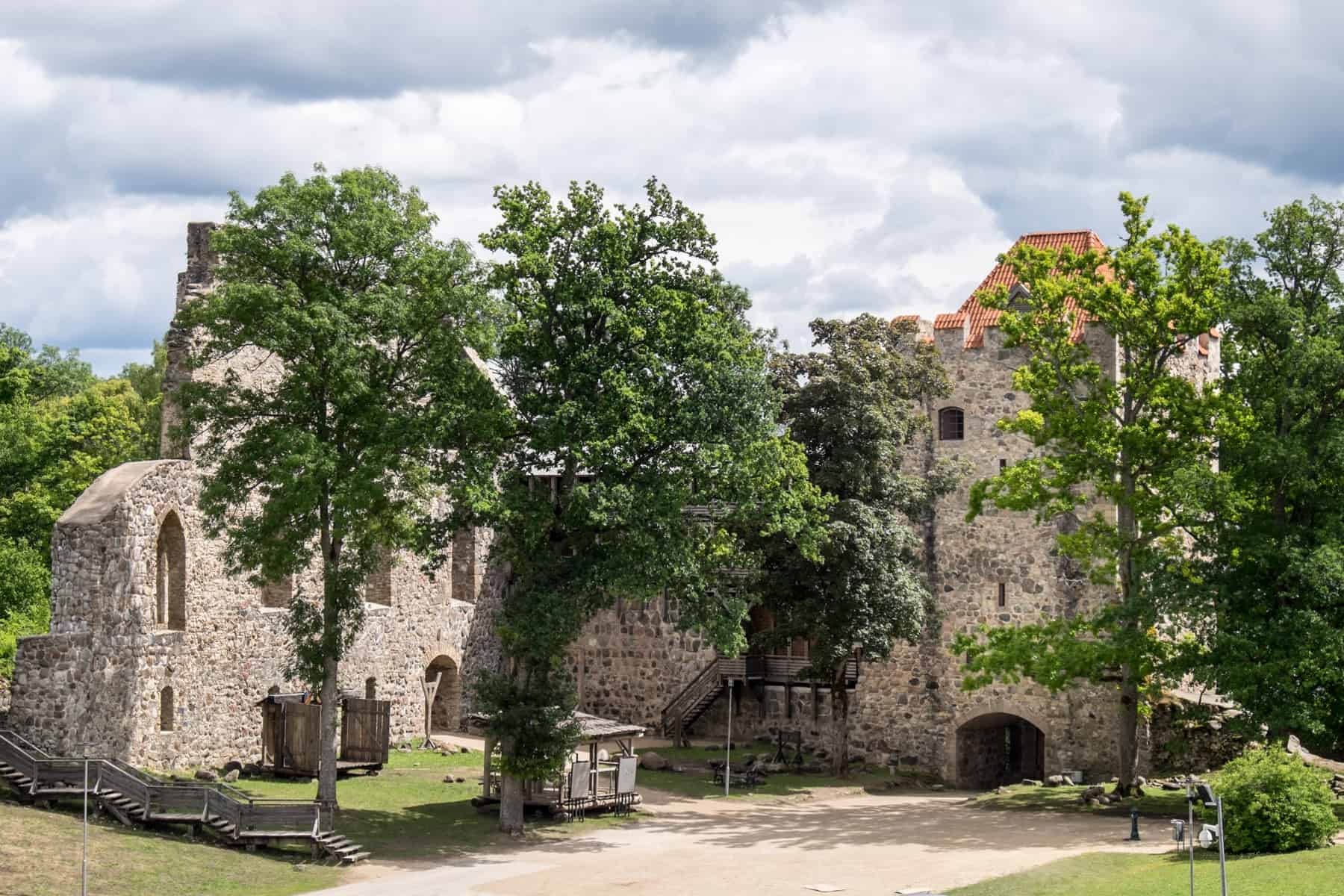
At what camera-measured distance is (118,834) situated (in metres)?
22.2

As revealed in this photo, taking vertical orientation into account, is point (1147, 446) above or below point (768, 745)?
above

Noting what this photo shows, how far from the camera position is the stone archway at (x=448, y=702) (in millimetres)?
38344

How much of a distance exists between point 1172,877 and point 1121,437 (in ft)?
36.1

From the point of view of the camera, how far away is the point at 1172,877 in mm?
20000

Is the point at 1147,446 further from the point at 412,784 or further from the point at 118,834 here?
the point at 118,834

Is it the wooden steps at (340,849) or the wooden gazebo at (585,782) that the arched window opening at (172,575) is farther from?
the wooden steps at (340,849)

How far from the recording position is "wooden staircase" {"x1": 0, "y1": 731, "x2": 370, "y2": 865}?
2277cm

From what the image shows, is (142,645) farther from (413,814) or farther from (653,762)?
(653,762)

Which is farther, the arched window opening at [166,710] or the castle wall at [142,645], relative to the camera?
the arched window opening at [166,710]

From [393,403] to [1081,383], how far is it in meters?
16.1

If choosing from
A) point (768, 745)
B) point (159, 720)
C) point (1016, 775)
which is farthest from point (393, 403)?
point (1016, 775)

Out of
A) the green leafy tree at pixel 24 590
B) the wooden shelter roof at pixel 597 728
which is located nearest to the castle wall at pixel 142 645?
the wooden shelter roof at pixel 597 728

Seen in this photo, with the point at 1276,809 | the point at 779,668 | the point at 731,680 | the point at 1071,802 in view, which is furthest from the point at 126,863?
the point at 779,668

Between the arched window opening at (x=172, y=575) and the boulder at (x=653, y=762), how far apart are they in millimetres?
11532
